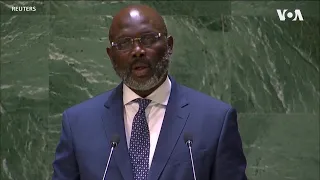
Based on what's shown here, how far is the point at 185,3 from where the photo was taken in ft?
10.9

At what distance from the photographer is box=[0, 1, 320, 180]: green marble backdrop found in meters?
3.27

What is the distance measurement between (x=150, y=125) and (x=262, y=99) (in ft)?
5.36

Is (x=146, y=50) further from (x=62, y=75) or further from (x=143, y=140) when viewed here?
(x=62, y=75)

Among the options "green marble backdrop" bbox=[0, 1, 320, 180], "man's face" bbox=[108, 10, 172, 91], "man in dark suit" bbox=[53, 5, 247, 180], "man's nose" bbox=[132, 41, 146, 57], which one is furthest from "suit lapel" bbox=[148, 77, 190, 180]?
"green marble backdrop" bbox=[0, 1, 320, 180]

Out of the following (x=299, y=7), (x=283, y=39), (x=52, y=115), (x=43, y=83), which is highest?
(x=299, y=7)

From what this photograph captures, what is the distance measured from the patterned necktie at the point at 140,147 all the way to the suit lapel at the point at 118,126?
1.1 inches

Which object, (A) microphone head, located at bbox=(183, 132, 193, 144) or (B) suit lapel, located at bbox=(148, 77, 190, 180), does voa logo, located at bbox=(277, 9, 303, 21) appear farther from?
(A) microphone head, located at bbox=(183, 132, 193, 144)

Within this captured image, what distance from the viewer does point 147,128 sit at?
1.86 m

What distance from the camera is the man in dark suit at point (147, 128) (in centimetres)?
177

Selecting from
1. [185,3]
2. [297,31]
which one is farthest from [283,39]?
[185,3]

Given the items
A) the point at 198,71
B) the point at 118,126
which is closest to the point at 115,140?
the point at 118,126

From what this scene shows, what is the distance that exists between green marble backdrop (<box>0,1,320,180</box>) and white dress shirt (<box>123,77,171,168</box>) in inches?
54.3

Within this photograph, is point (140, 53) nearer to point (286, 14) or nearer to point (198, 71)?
point (198, 71)

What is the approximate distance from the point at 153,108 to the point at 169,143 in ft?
0.56
